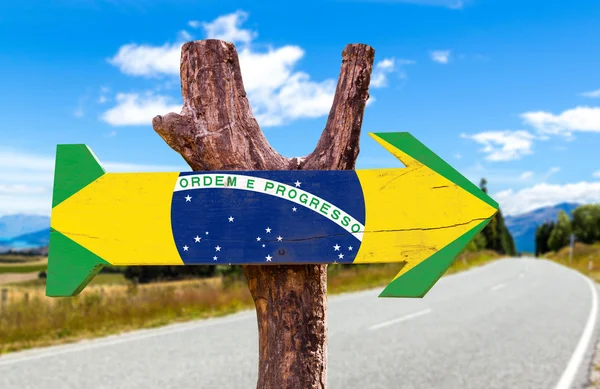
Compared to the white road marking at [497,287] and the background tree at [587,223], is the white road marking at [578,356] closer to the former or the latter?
the white road marking at [497,287]

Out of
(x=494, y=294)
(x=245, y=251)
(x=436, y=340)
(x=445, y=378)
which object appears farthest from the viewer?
(x=494, y=294)

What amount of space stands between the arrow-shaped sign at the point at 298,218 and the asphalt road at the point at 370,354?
12.5ft

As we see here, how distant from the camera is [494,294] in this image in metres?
16.8

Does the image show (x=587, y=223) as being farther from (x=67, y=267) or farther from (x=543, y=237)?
(x=67, y=267)

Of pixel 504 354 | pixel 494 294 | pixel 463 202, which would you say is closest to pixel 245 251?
pixel 463 202

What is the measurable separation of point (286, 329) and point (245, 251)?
1.44ft

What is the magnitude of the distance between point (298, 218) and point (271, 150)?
47cm

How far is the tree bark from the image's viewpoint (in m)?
2.78

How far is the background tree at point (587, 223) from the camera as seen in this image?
4171 inches

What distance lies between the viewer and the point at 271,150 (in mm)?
3002

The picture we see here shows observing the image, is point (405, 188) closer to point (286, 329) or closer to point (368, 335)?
point (286, 329)

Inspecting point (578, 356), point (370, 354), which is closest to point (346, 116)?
point (370, 354)

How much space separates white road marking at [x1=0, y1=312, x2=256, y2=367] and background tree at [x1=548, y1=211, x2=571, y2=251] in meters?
113

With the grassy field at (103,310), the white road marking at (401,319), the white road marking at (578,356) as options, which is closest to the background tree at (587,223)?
the white road marking at (578,356)
